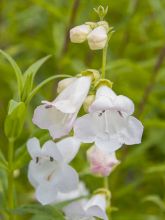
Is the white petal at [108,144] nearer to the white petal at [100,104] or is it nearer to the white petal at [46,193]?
the white petal at [100,104]

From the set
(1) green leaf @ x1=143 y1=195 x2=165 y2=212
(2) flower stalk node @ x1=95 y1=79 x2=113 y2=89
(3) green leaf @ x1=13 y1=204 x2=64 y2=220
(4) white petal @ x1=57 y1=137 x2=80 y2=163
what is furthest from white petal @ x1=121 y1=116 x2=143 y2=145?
(1) green leaf @ x1=143 y1=195 x2=165 y2=212

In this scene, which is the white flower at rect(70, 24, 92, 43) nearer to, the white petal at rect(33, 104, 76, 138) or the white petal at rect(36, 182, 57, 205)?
the white petal at rect(33, 104, 76, 138)

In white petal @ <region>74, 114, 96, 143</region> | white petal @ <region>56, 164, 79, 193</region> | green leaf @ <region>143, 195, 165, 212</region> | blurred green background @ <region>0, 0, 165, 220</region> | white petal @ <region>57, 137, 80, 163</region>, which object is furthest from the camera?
blurred green background @ <region>0, 0, 165, 220</region>

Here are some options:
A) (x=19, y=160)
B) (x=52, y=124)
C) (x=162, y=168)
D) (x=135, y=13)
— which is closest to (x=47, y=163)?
(x=19, y=160)

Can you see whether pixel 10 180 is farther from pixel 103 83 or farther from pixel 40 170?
pixel 103 83

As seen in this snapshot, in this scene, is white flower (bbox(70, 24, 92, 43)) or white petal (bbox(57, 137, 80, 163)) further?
white petal (bbox(57, 137, 80, 163))

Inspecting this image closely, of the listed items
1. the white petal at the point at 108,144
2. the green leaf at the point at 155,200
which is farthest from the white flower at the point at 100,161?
the green leaf at the point at 155,200

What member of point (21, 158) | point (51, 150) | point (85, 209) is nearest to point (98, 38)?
point (51, 150)
